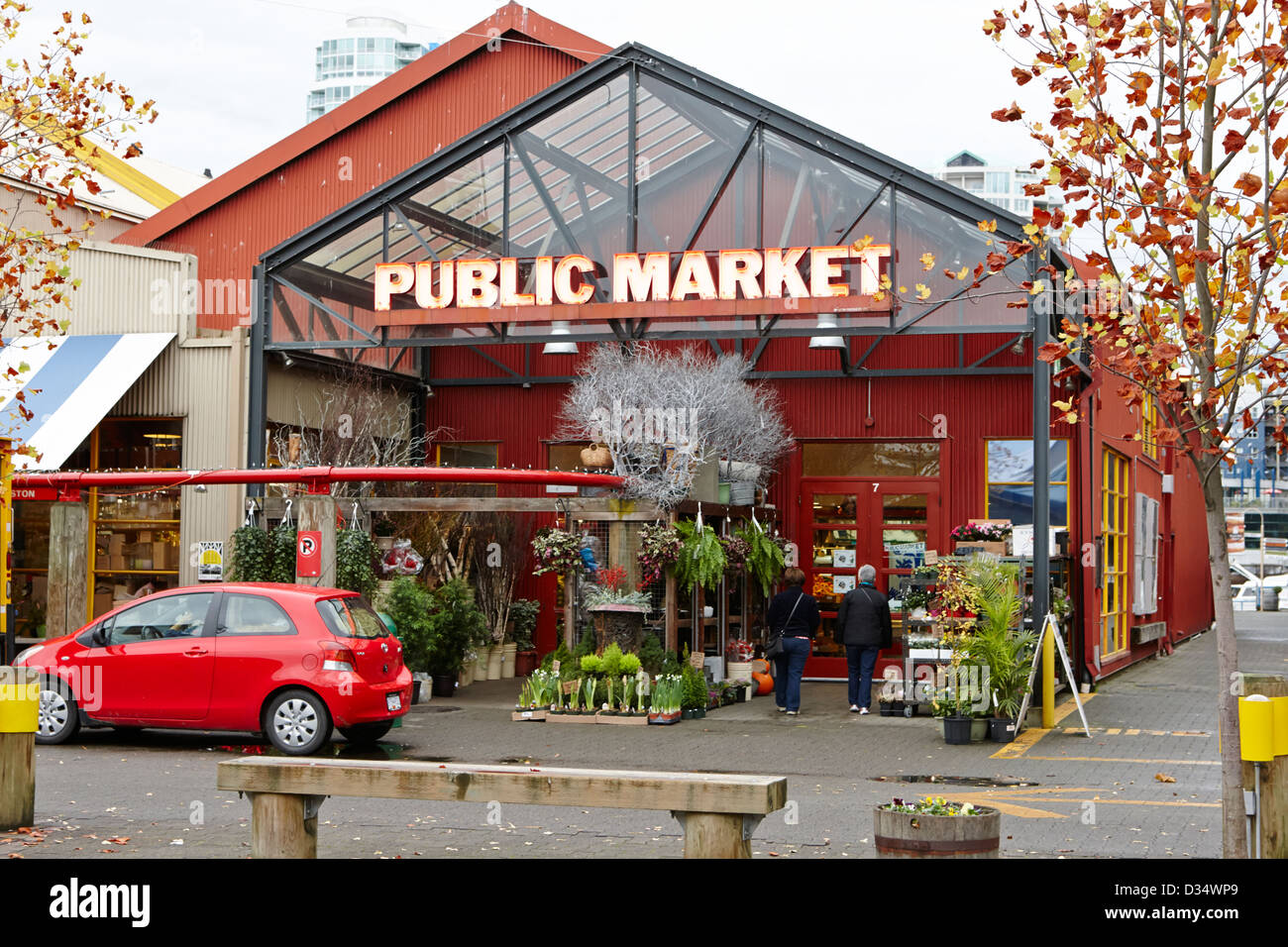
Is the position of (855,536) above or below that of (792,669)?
above

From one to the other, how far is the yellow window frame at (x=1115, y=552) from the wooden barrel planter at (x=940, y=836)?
16616mm

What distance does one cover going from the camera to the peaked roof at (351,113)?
80.8 feet

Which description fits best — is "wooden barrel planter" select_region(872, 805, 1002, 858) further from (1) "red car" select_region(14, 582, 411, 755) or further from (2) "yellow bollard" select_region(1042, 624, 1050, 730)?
(2) "yellow bollard" select_region(1042, 624, 1050, 730)

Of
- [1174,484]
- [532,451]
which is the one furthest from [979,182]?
[532,451]

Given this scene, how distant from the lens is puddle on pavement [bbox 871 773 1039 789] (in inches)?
507

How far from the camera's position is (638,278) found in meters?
18.1

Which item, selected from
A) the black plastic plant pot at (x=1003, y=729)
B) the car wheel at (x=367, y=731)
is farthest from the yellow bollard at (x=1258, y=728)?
the car wheel at (x=367, y=731)

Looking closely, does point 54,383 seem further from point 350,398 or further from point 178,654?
point 178,654

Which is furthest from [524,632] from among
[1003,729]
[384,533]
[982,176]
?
[982,176]

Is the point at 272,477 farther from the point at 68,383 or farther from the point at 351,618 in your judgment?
the point at 68,383

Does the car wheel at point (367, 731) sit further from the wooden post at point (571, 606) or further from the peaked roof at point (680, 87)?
the peaked roof at point (680, 87)

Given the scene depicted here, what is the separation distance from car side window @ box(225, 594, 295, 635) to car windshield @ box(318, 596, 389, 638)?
36cm

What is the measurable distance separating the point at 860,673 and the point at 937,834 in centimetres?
1114

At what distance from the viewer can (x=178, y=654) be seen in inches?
564
